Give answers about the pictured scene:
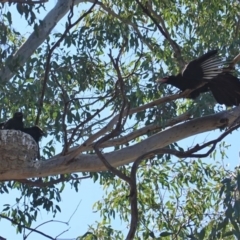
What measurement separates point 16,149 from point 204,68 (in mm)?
2175

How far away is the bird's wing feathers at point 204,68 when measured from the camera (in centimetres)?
784

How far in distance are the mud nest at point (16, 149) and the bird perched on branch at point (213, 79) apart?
179cm

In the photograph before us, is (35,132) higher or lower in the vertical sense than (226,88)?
lower

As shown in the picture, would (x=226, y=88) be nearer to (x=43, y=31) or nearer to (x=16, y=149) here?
(x=16, y=149)

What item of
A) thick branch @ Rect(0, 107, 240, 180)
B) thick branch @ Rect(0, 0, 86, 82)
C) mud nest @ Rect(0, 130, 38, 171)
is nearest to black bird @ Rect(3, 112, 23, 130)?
mud nest @ Rect(0, 130, 38, 171)

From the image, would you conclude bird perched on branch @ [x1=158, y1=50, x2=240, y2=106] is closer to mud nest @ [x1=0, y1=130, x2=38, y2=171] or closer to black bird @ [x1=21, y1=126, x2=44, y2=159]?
mud nest @ [x1=0, y1=130, x2=38, y2=171]

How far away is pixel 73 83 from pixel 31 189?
1758mm

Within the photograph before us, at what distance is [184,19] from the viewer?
11.3 meters

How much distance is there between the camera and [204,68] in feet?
25.9

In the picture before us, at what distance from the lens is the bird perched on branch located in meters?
7.67

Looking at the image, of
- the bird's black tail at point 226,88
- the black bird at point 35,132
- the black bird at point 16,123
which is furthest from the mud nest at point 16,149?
the bird's black tail at point 226,88

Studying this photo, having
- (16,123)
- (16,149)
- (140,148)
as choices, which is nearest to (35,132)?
(16,123)

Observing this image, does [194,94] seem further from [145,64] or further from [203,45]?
[203,45]

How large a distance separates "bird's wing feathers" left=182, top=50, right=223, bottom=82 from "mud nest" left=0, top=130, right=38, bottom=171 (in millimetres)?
1845
